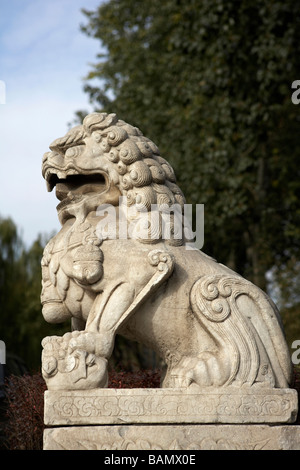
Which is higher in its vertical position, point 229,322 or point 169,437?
point 229,322

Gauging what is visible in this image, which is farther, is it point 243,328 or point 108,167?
point 108,167

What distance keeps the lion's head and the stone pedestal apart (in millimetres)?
1014

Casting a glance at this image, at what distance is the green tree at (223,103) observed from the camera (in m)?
11.4

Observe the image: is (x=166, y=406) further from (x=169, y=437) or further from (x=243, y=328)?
(x=243, y=328)

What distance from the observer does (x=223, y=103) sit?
11656mm

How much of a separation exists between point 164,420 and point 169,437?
0.32 ft

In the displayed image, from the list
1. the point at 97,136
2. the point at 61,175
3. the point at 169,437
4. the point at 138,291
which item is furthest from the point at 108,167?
the point at 169,437

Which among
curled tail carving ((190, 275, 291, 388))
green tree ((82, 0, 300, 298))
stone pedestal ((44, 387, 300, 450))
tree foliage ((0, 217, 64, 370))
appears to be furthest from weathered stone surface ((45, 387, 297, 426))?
tree foliage ((0, 217, 64, 370))

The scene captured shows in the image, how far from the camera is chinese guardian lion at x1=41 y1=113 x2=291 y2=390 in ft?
12.9

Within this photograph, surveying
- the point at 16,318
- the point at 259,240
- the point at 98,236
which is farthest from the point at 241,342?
the point at 16,318

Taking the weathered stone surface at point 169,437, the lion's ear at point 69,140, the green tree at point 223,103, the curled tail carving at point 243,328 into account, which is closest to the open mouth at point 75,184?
the lion's ear at point 69,140

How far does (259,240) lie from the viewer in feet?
46.3

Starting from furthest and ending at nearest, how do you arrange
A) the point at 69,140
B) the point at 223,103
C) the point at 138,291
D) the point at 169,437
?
the point at 223,103 < the point at 69,140 < the point at 138,291 < the point at 169,437

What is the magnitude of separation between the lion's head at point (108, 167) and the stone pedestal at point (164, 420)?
3.33 ft
